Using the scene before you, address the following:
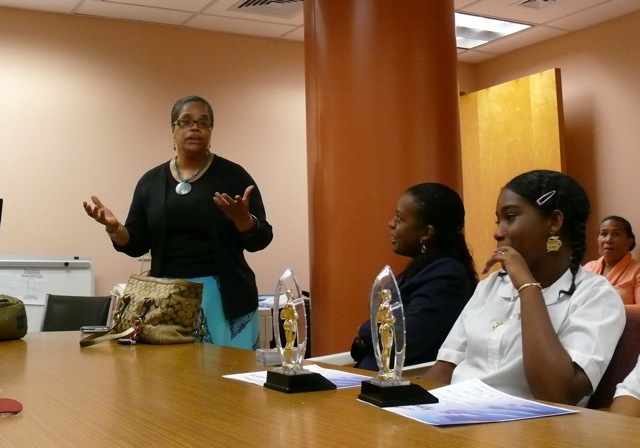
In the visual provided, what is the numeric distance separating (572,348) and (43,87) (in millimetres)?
4441

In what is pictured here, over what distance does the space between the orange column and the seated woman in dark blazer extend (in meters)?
0.87

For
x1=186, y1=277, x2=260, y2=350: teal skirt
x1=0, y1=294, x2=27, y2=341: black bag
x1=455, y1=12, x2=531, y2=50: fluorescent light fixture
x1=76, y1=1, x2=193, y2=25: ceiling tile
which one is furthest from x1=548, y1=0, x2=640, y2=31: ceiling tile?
x1=0, y1=294, x2=27, y2=341: black bag

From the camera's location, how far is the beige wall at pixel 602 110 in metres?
5.68

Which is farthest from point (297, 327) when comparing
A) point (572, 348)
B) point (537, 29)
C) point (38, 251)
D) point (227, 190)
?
Result: point (537, 29)

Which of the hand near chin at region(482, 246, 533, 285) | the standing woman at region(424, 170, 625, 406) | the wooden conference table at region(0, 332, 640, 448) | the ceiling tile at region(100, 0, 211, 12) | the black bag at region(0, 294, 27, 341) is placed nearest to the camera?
the wooden conference table at region(0, 332, 640, 448)

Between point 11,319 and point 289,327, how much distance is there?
56.8 inches

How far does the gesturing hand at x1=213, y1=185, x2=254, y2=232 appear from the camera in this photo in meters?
2.42

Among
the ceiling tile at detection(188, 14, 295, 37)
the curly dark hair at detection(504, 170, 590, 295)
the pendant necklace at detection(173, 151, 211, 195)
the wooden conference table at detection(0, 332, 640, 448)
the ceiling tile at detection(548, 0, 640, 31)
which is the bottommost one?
the wooden conference table at detection(0, 332, 640, 448)

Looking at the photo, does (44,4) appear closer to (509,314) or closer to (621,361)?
(509,314)

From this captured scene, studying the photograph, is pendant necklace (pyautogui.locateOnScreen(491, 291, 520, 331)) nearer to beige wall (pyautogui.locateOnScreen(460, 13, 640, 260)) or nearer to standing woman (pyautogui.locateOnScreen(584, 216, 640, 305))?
standing woman (pyautogui.locateOnScreen(584, 216, 640, 305))

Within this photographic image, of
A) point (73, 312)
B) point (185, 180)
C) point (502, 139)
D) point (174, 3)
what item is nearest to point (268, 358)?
point (185, 180)

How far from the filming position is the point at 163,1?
5051mm

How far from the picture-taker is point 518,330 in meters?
1.74

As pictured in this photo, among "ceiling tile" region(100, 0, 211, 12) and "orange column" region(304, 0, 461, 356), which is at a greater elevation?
"ceiling tile" region(100, 0, 211, 12)
